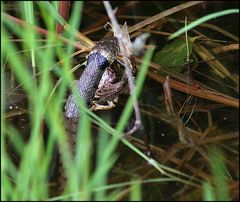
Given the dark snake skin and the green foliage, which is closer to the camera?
the dark snake skin

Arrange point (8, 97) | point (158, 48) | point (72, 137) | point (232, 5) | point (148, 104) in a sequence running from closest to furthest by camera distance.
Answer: point (72, 137), point (8, 97), point (148, 104), point (158, 48), point (232, 5)

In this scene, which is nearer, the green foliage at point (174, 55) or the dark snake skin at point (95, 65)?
the dark snake skin at point (95, 65)

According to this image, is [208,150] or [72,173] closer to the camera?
[72,173]

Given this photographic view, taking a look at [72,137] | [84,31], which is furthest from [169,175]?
[84,31]

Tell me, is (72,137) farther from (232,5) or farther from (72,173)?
(232,5)

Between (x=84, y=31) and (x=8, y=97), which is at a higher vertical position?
(x=84, y=31)

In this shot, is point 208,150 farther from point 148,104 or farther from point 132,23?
point 132,23

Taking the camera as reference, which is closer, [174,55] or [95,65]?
[95,65]

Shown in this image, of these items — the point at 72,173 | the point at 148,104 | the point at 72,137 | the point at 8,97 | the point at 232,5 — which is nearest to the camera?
the point at 72,173

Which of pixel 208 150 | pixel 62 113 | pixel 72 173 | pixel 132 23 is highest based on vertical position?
pixel 132 23
